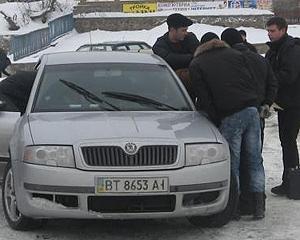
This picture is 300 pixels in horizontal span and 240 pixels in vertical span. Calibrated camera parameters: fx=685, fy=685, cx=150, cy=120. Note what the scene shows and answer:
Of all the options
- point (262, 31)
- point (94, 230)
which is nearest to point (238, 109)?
point (94, 230)

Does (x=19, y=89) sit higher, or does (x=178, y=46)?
(x=178, y=46)

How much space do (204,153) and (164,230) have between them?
Result: 0.89 meters

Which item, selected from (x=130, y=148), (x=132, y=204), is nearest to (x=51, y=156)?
(x=130, y=148)

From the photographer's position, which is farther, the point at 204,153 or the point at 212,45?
the point at 212,45

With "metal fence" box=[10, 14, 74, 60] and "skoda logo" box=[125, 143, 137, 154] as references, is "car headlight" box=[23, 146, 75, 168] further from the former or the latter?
"metal fence" box=[10, 14, 74, 60]

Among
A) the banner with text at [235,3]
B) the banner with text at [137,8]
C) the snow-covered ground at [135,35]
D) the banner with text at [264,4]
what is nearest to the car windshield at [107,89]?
the snow-covered ground at [135,35]

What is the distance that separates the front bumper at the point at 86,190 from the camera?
16.9 ft

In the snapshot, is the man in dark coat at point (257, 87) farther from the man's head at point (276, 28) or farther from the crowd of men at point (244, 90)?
the man's head at point (276, 28)

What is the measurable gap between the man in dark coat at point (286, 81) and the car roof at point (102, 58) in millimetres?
1135

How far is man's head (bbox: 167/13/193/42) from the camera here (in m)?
7.46

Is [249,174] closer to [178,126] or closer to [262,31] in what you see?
[178,126]

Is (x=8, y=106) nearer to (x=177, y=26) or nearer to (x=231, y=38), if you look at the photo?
(x=177, y=26)

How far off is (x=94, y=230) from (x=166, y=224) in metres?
0.66

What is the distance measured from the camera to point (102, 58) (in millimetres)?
6875
